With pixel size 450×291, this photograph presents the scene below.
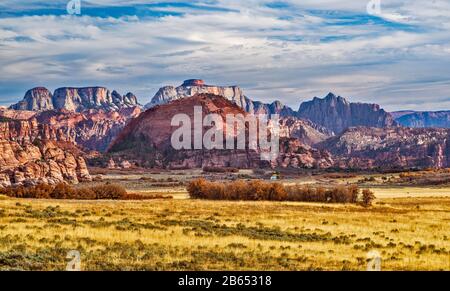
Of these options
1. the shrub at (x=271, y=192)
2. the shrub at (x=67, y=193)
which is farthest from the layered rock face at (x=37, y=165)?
the shrub at (x=271, y=192)

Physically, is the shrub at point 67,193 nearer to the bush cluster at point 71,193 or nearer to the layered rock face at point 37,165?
the bush cluster at point 71,193

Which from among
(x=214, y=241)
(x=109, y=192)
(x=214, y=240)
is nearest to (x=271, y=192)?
(x=109, y=192)

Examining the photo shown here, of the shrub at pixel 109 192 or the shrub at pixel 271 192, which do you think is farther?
the shrub at pixel 109 192

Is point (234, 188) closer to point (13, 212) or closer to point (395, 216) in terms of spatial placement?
point (395, 216)

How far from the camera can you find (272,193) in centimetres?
6738

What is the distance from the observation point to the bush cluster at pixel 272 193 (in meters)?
64.4

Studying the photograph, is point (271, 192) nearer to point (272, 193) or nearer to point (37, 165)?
point (272, 193)

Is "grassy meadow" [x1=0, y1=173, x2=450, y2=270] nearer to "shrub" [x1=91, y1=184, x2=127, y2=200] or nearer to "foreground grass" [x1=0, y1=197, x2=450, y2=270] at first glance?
"foreground grass" [x1=0, y1=197, x2=450, y2=270]

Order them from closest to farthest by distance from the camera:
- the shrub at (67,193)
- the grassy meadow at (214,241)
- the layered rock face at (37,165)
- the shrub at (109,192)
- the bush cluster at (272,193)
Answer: the grassy meadow at (214,241)
the shrub at (67,193)
the bush cluster at (272,193)
the shrub at (109,192)
the layered rock face at (37,165)

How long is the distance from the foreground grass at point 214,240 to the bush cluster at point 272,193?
840 inches

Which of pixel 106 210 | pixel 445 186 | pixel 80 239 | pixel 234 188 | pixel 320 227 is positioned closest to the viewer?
pixel 80 239

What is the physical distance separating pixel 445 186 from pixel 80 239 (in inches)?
3867

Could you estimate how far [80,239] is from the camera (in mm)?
25578

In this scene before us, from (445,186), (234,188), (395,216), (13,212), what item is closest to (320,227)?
(395,216)
